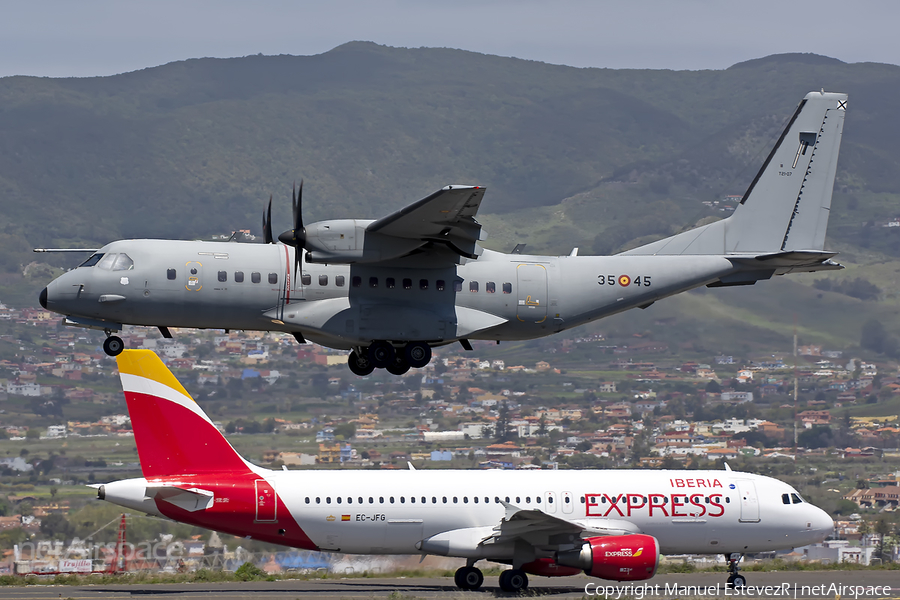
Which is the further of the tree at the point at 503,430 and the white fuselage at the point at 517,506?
the tree at the point at 503,430

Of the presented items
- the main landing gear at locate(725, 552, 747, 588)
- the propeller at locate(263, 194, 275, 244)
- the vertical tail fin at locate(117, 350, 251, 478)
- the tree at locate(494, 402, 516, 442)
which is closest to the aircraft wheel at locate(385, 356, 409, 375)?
the propeller at locate(263, 194, 275, 244)

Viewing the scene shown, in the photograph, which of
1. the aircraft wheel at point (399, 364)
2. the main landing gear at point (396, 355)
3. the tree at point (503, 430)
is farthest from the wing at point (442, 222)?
the tree at point (503, 430)

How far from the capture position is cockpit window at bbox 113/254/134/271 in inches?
1222

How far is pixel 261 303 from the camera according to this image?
31.3 meters

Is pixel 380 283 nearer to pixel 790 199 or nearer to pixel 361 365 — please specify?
pixel 361 365

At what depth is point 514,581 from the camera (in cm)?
3753

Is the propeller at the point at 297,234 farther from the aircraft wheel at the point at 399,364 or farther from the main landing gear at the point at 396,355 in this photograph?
the aircraft wheel at the point at 399,364

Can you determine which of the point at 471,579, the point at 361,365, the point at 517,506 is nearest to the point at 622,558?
the point at 517,506

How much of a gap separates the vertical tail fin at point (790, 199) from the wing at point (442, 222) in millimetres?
7129

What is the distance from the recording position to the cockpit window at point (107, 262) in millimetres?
31141

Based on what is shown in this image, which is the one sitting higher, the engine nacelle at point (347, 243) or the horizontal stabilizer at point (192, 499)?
the engine nacelle at point (347, 243)

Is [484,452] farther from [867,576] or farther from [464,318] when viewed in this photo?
[464,318]

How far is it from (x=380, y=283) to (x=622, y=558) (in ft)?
39.2

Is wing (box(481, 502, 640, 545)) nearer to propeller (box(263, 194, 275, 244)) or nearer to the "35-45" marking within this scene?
the "35-45" marking
